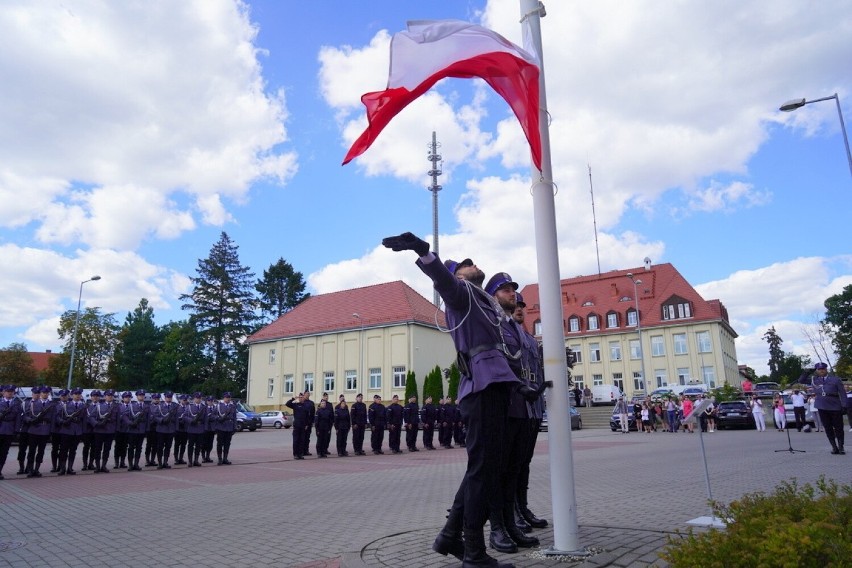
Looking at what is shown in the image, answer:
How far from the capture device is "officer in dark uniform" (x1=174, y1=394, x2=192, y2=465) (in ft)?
52.0

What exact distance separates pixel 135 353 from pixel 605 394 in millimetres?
55341

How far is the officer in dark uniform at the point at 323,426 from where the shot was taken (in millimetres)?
18672

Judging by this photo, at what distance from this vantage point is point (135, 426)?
14.9 meters

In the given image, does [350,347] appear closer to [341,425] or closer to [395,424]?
[395,424]

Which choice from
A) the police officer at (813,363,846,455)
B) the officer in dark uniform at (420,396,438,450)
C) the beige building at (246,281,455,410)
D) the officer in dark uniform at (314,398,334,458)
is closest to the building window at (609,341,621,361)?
the beige building at (246,281,455,410)

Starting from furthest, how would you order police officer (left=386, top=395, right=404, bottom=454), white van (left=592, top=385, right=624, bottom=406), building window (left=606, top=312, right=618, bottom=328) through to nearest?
building window (left=606, top=312, right=618, bottom=328) < white van (left=592, top=385, right=624, bottom=406) < police officer (left=386, top=395, right=404, bottom=454)

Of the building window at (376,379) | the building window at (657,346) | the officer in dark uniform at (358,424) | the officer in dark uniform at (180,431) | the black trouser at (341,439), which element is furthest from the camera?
the building window at (657,346)

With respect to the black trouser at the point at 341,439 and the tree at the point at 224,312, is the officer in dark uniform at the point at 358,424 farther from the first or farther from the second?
the tree at the point at 224,312

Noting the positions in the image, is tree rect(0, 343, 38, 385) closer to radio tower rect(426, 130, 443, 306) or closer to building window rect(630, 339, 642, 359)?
radio tower rect(426, 130, 443, 306)

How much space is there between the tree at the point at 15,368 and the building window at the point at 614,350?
59.9m

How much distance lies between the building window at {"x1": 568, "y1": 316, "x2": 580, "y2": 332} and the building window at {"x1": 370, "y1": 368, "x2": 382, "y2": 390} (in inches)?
1034

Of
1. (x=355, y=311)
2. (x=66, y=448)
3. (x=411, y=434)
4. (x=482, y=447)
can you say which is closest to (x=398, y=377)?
(x=355, y=311)

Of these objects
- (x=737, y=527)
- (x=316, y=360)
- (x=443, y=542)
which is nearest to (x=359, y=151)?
(x=443, y=542)

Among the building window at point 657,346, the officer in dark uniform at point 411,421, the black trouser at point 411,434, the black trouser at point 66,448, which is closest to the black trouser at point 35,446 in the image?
the black trouser at point 66,448
